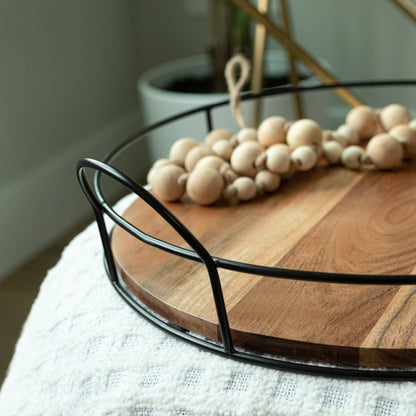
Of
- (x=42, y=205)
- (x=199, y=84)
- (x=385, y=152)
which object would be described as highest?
(x=385, y=152)

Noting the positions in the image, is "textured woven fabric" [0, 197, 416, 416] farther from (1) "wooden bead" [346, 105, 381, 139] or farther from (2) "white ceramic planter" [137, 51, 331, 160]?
(2) "white ceramic planter" [137, 51, 331, 160]

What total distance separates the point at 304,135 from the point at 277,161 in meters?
0.05

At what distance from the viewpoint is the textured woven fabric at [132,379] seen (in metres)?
0.35

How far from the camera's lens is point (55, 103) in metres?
1.34

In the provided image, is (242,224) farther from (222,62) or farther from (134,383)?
(222,62)

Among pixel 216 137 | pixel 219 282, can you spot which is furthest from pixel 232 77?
pixel 219 282

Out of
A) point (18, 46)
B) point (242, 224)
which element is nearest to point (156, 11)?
point (18, 46)

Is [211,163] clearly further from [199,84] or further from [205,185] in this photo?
[199,84]

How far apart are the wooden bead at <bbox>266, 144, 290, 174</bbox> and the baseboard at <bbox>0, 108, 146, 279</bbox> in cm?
59

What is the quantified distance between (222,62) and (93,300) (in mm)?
966

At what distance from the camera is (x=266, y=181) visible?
58 cm

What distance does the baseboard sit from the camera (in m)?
1.23

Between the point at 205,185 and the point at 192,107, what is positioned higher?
the point at 205,185

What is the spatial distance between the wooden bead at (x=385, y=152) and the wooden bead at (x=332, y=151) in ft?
0.11
